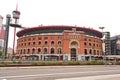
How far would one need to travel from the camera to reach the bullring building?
79.7m

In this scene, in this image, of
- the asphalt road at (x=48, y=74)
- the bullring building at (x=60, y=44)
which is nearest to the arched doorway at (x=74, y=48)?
the bullring building at (x=60, y=44)

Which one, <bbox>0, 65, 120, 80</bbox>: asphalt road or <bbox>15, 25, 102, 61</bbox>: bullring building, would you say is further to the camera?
<bbox>15, 25, 102, 61</bbox>: bullring building

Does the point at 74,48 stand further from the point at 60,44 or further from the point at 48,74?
the point at 48,74

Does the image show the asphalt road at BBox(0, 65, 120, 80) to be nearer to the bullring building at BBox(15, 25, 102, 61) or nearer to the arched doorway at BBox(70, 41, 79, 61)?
the bullring building at BBox(15, 25, 102, 61)

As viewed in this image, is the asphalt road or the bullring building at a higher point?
the bullring building

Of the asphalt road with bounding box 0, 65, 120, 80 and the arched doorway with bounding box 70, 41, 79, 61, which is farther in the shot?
the arched doorway with bounding box 70, 41, 79, 61

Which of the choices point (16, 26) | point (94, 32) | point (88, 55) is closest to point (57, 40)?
point (88, 55)

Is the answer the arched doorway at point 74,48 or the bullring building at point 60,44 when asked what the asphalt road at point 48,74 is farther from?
the arched doorway at point 74,48

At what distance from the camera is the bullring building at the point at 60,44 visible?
261ft

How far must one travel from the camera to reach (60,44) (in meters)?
82.1

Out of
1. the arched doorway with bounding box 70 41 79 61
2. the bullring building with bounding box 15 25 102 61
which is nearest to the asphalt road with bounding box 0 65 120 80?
the bullring building with bounding box 15 25 102 61

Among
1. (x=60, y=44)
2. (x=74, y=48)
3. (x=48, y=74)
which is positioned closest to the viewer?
(x=48, y=74)

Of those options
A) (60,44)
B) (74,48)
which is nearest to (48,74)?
(74,48)

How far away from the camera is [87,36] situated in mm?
87375
